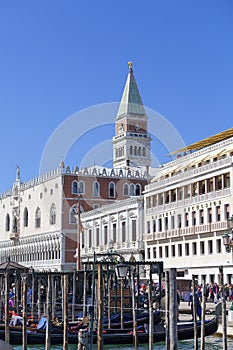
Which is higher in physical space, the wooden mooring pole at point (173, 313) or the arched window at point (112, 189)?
the arched window at point (112, 189)

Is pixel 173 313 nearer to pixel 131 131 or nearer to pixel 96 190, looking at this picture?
pixel 96 190

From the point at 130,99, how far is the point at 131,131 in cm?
355

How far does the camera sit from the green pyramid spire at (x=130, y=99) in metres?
74.5

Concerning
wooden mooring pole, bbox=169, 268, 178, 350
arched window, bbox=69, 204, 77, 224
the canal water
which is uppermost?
arched window, bbox=69, 204, 77, 224

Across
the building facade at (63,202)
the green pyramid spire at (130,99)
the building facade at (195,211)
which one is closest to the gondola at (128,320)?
the building facade at (195,211)

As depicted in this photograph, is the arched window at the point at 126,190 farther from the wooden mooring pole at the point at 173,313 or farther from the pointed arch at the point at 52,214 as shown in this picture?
the wooden mooring pole at the point at 173,313

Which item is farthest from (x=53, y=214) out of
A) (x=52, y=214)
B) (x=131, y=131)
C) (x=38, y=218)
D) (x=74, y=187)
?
(x=131, y=131)

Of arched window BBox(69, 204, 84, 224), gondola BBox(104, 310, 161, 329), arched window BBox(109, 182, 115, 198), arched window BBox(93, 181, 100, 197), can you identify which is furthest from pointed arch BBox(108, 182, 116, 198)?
gondola BBox(104, 310, 161, 329)

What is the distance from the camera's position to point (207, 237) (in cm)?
3681

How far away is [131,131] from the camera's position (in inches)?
2965

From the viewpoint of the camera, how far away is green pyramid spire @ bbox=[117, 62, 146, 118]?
74.5 metres

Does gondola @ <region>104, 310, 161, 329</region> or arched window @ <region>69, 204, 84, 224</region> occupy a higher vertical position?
arched window @ <region>69, 204, 84, 224</region>

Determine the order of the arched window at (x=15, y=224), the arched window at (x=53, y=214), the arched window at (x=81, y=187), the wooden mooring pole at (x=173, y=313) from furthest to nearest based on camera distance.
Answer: the arched window at (x=15, y=224) < the arched window at (x=53, y=214) < the arched window at (x=81, y=187) < the wooden mooring pole at (x=173, y=313)

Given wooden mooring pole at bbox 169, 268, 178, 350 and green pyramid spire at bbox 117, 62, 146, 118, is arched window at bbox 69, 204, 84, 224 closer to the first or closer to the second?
green pyramid spire at bbox 117, 62, 146, 118
